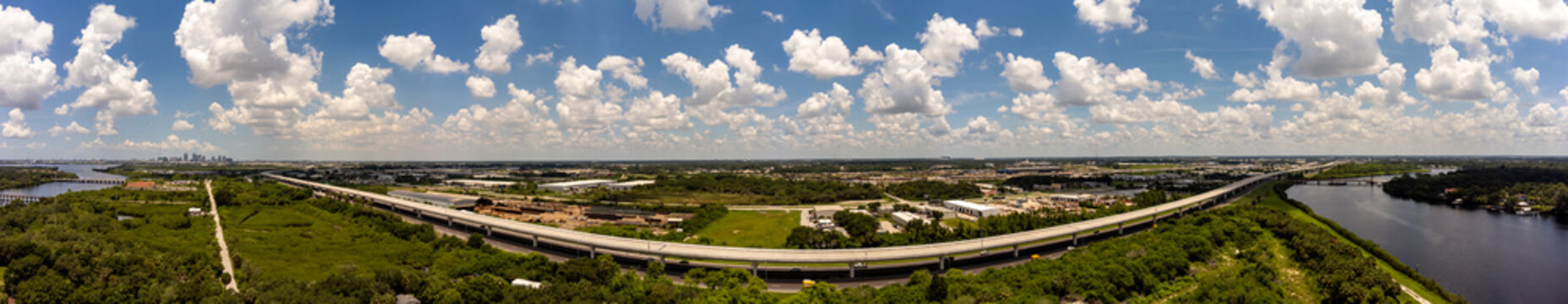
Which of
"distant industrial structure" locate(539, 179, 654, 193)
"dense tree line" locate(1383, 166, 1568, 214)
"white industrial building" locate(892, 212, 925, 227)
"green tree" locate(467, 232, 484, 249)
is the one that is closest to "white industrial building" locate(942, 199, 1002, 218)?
"white industrial building" locate(892, 212, 925, 227)

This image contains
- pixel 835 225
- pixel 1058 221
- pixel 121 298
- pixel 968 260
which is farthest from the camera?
pixel 835 225

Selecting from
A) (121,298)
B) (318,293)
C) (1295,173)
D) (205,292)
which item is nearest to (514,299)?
(318,293)

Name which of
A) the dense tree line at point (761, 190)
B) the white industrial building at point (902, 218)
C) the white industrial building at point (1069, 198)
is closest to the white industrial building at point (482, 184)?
the dense tree line at point (761, 190)

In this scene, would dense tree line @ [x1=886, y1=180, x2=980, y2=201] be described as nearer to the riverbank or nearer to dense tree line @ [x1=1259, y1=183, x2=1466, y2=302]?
the riverbank

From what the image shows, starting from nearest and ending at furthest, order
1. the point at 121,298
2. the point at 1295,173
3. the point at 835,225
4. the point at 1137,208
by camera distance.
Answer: the point at 121,298
the point at 835,225
the point at 1137,208
the point at 1295,173

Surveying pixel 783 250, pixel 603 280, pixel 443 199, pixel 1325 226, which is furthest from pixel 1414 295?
pixel 443 199

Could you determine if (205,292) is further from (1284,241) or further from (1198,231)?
(1284,241)
